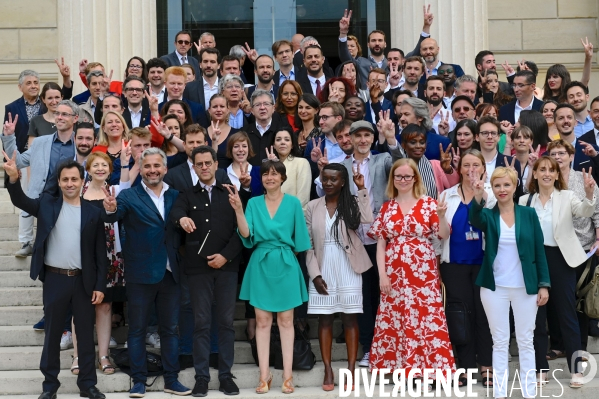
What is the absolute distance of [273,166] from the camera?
8.66m

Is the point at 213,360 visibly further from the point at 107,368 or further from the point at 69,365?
the point at 69,365

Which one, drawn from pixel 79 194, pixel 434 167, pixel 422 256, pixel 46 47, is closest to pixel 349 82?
pixel 434 167

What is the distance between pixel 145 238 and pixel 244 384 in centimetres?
167

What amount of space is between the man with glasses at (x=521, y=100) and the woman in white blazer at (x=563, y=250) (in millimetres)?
2071

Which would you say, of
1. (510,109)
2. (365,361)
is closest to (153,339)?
(365,361)

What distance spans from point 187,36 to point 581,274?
20.0ft

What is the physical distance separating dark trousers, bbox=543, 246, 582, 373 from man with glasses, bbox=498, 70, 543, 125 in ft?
7.99

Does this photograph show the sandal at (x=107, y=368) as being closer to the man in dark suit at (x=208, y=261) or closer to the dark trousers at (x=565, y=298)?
the man in dark suit at (x=208, y=261)

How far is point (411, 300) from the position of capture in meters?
8.48

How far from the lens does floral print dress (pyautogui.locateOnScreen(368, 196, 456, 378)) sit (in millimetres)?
8438

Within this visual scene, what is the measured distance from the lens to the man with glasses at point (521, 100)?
10.6 metres

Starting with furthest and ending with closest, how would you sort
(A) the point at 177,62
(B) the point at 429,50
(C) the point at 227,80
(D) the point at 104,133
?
(A) the point at 177,62
(B) the point at 429,50
(C) the point at 227,80
(D) the point at 104,133

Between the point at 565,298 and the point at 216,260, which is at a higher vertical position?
the point at 216,260

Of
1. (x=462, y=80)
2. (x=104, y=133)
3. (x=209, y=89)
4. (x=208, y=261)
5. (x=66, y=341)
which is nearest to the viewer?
(x=208, y=261)
